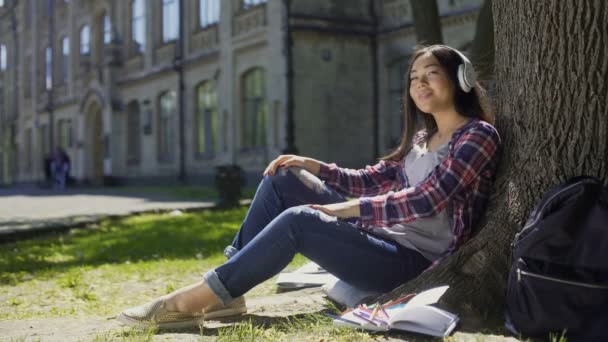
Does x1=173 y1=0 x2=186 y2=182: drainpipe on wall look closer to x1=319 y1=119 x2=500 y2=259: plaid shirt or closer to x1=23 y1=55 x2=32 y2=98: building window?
x1=23 y1=55 x2=32 y2=98: building window

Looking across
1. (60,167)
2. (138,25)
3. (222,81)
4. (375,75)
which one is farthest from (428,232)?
(60,167)

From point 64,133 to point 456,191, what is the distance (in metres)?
36.6

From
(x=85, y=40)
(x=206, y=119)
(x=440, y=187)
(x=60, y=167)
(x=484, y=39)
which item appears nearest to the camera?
(x=440, y=187)

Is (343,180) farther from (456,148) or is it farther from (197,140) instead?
(197,140)

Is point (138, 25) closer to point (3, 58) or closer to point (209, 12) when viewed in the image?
point (209, 12)

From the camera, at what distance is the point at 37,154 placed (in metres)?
40.3

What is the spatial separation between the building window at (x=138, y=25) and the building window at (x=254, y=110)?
8.31 m

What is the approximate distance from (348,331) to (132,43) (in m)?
28.2

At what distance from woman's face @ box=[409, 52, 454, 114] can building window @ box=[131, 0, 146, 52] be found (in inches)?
1024

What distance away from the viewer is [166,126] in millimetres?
27062

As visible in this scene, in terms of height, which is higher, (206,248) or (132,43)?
(132,43)

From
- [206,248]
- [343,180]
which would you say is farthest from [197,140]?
[343,180]

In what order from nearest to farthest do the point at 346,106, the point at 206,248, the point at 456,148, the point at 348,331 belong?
the point at 348,331
the point at 456,148
the point at 206,248
the point at 346,106

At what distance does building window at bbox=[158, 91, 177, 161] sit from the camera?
26.6m
